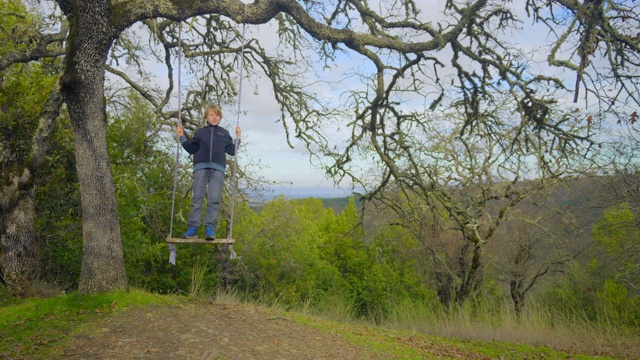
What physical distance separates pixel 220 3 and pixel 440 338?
704 centimetres

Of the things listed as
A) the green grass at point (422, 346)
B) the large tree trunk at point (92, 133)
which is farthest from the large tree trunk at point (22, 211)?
the green grass at point (422, 346)

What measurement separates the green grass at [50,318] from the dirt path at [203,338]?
19 cm

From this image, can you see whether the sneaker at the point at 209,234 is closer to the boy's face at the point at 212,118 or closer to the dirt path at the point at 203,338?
the dirt path at the point at 203,338

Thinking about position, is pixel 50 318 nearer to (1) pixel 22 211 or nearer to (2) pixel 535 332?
(1) pixel 22 211

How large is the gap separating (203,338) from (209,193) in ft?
5.45

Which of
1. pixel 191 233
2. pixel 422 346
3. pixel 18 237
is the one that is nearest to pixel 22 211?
pixel 18 237

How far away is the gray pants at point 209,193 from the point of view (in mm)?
6543

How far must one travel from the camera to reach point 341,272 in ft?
80.6

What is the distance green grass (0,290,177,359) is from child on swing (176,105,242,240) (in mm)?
1106

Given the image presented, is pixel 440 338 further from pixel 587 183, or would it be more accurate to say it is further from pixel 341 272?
pixel 341 272

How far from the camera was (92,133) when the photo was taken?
6.53m

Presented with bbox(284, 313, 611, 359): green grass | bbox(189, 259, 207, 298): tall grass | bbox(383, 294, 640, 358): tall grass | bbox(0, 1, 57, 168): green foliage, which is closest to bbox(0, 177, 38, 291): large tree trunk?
bbox(0, 1, 57, 168): green foliage

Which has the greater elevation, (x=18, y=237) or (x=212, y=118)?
(x=212, y=118)

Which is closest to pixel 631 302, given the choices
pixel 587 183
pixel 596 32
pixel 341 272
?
pixel 587 183
